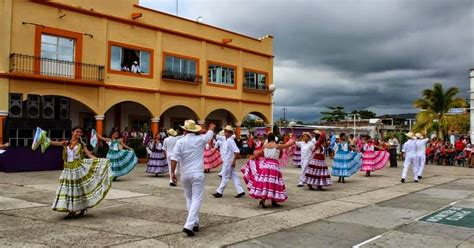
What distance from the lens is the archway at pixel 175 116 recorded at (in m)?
29.3

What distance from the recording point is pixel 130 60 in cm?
2492

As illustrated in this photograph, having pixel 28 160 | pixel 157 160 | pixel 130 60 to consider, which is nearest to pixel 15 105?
pixel 28 160

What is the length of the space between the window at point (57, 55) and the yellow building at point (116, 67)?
5cm

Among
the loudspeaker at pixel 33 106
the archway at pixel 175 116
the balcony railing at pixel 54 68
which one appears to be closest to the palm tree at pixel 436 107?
the archway at pixel 175 116

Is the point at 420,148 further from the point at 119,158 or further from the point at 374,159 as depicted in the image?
the point at 119,158

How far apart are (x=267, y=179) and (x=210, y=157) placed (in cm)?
923

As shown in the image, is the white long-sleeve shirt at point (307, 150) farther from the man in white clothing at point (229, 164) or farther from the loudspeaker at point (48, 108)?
the loudspeaker at point (48, 108)

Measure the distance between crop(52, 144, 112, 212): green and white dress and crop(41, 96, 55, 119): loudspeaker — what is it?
1475cm

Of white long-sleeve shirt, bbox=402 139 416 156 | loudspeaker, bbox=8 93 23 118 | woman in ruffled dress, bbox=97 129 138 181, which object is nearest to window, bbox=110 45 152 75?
loudspeaker, bbox=8 93 23 118

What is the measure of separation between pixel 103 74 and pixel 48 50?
9.86 feet

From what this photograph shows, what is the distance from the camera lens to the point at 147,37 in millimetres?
25625

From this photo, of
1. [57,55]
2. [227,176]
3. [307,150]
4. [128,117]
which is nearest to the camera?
[227,176]

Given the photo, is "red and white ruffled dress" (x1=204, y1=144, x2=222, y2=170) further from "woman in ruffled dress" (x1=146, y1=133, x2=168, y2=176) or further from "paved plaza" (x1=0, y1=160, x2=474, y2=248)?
"paved plaza" (x1=0, y1=160, x2=474, y2=248)

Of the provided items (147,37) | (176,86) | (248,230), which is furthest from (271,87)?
(248,230)
